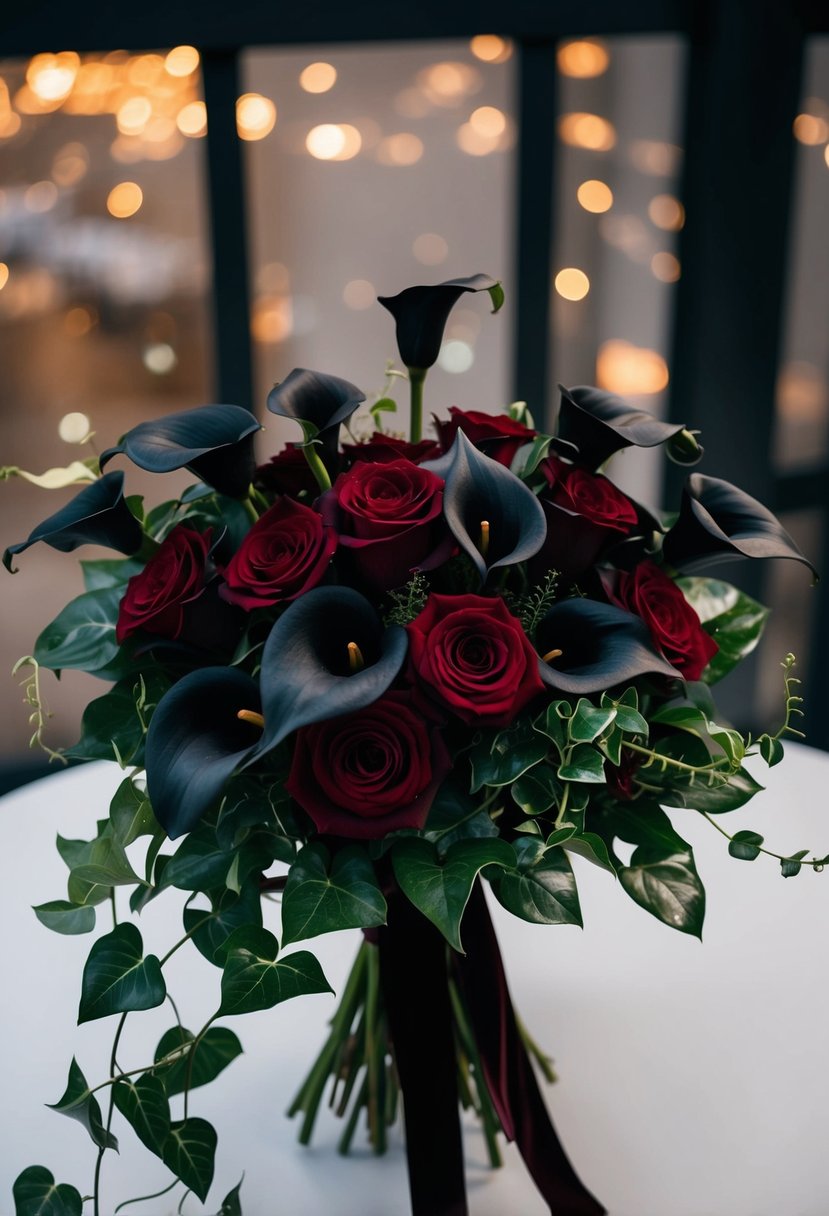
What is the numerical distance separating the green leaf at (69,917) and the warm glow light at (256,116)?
1882 millimetres

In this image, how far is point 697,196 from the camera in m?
2.07

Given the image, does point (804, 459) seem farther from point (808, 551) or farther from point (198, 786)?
point (198, 786)

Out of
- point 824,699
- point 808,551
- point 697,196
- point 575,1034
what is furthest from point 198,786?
point 824,699

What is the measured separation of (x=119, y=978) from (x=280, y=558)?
240 mm

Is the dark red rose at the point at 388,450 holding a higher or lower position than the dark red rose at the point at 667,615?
higher

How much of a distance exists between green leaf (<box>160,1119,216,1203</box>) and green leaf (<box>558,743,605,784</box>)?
274 mm

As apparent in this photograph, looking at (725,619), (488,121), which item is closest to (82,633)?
(725,619)

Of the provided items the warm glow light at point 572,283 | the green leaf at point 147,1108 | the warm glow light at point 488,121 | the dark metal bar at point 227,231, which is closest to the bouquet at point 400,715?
the green leaf at point 147,1108

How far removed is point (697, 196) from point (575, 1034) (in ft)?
5.76

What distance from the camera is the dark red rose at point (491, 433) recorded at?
64 cm

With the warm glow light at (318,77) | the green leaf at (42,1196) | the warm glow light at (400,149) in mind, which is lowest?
the green leaf at (42,1196)

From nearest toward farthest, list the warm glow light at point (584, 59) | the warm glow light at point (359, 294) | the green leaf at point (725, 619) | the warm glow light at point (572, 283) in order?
the green leaf at point (725, 619) → the warm glow light at point (359, 294) → the warm glow light at point (584, 59) → the warm glow light at point (572, 283)

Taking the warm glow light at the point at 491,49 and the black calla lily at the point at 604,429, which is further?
the warm glow light at the point at 491,49

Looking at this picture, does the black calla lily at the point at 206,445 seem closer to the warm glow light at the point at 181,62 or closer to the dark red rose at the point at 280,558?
the dark red rose at the point at 280,558
